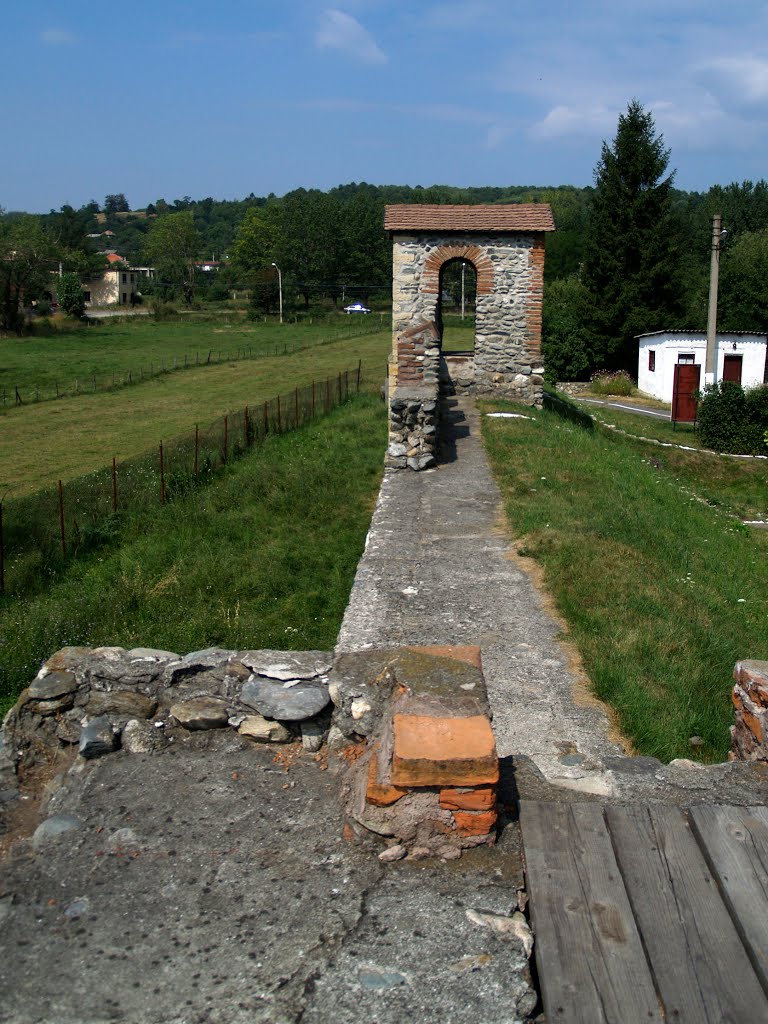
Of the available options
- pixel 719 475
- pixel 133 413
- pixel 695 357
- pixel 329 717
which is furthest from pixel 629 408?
pixel 329 717

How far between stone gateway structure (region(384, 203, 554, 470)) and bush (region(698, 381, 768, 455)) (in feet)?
26.6

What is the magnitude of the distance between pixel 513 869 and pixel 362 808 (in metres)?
0.61

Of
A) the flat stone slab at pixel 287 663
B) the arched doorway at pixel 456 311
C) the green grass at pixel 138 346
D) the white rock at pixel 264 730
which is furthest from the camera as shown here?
the green grass at pixel 138 346

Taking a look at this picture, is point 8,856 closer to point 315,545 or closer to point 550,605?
point 550,605

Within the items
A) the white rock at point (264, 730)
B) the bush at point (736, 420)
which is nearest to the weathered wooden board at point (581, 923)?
the white rock at point (264, 730)

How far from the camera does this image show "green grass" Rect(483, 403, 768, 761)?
18.9ft

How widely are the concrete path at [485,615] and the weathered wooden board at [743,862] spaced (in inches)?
22.6

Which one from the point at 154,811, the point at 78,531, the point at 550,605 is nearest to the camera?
the point at 154,811

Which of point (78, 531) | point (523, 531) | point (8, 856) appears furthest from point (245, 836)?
point (78, 531)

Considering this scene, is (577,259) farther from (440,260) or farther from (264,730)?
(264,730)

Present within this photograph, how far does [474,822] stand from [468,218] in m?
15.8

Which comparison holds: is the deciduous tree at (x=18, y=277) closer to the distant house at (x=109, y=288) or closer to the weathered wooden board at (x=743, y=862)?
the distant house at (x=109, y=288)

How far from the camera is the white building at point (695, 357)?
1228 inches

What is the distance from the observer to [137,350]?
49.5 m
